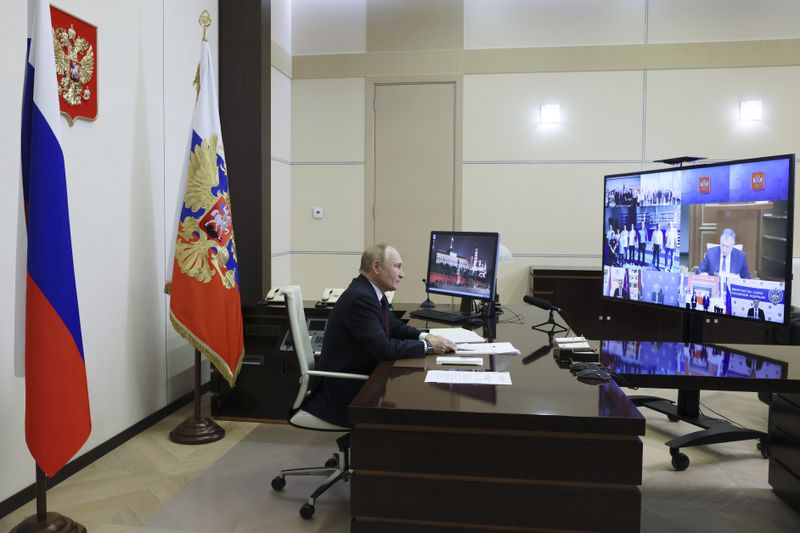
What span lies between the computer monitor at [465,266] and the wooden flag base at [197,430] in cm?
155

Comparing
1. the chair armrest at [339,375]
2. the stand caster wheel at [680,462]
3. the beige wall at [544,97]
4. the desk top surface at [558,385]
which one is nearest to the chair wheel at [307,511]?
the chair armrest at [339,375]

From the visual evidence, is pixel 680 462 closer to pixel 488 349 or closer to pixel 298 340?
pixel 488 349

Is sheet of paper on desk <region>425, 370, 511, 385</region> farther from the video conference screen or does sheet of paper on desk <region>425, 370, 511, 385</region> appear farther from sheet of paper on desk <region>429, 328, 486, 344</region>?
sheet of paper on desk <region>429, 328, 486, 344</region>

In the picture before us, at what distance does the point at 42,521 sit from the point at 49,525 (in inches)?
1.4

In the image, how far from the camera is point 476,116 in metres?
6.05

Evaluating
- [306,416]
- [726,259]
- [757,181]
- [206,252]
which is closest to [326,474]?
[306,416]

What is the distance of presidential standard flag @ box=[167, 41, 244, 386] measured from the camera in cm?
378

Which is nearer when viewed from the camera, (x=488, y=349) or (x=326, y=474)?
(x=488, y=349)

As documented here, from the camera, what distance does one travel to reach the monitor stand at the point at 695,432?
3.48 meters

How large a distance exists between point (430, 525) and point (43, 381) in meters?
1.59

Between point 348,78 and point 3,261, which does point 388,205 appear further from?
point 3,261

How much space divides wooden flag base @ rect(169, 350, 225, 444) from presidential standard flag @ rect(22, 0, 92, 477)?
1258mm

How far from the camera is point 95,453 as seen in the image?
3521 millimetres

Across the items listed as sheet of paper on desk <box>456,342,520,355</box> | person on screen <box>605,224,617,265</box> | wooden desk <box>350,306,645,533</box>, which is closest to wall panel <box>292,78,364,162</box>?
person on screen <box>605,224,617,265</box>
